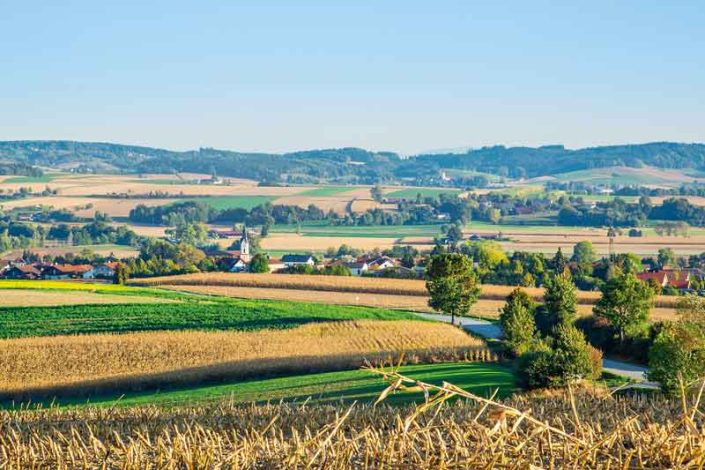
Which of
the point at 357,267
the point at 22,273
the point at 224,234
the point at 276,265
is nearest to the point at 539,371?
the point at 357,267

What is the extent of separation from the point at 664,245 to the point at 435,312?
6538 cm

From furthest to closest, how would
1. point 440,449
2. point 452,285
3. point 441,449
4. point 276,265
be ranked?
point 276,265 → point 452,285 → point 440,449 → point 441,449

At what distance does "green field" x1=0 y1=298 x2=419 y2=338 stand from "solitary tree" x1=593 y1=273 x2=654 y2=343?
12.3m

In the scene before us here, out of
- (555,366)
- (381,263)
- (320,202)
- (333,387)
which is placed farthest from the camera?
(320,202)

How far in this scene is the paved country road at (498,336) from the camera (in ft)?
130

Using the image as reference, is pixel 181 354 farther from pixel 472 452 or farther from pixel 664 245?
pixel 664 245

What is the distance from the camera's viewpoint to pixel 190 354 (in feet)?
139

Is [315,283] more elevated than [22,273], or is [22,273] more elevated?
[315,283]

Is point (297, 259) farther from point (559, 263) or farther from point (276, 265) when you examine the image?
point (559, 263)

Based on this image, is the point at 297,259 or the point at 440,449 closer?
the point at 440,449

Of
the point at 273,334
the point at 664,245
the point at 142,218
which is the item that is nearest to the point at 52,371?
the point at 273,334

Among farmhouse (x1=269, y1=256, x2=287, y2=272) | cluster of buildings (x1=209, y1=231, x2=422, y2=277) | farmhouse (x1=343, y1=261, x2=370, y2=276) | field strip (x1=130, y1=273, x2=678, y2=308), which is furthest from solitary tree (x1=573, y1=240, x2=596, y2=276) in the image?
farmhouse (x1=269, y1=256, x2=287, y2=272)

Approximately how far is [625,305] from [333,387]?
62.5 feet

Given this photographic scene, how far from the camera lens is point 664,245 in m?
124
